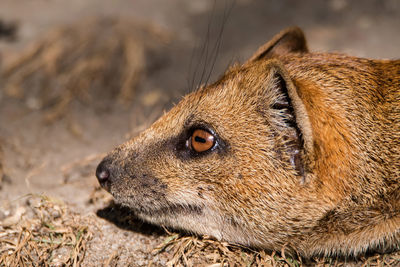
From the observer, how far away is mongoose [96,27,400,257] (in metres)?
3.19

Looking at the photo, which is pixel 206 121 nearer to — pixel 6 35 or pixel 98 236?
pixel 98 236

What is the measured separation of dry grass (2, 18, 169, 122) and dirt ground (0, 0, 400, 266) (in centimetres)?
5

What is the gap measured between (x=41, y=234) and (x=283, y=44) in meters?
2.68

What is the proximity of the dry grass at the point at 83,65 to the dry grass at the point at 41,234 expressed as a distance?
210 centimetres

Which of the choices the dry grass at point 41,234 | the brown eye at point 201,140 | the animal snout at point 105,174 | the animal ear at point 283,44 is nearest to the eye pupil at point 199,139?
the brown eye at point 201,140

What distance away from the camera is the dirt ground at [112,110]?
3771 mm

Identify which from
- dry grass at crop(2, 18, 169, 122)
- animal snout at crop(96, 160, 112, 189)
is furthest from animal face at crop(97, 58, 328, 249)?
dry grass at crop(2, 18, 169, 122)

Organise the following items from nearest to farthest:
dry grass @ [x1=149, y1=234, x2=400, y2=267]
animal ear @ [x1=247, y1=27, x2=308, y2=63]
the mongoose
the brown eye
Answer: the mongoose → the brown eye → dry grass @ [x1=149, y1=234, x2=400, y2=267] → animal ear @ [x1=247, y1=27, x2=308, y2=63]

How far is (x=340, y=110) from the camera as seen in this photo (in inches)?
128

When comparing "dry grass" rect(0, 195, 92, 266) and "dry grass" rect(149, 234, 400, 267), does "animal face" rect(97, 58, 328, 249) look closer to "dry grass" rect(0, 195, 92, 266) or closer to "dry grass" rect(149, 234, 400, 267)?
"dry grass" rect(149, 234, 400, 267)

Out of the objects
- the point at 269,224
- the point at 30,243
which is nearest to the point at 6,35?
the point at 30,243

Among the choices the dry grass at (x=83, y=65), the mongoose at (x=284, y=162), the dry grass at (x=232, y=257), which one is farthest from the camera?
the dry grass at (x=83, y=65)

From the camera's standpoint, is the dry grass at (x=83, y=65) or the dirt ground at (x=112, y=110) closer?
the dirt ground at (x=112, y=110)

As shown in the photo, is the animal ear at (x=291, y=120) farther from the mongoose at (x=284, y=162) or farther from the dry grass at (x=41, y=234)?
the dry grass at (x=41, y=234)
